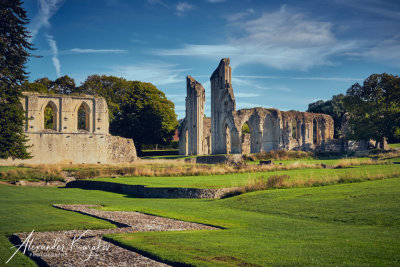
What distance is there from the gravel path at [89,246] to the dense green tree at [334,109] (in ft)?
206

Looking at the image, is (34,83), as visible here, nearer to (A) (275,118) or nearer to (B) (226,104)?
(B) (226,104)

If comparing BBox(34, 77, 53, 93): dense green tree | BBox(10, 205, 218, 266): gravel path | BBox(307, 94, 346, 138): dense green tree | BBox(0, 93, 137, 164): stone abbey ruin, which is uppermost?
BBox(34, 77, 53, 93): dense green tree

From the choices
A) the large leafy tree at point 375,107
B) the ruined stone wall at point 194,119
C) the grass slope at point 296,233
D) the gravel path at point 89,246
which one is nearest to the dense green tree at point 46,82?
the ruined stone wall at point 194,119

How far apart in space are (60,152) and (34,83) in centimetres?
1590

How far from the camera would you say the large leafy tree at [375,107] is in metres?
42.2

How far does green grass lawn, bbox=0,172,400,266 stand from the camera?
6.23 m

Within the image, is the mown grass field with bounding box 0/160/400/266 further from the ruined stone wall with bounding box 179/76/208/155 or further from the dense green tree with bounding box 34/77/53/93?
the dense green tree with bounding box 34/77/53/93

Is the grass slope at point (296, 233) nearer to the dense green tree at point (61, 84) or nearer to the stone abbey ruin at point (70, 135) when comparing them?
the stone abbey ruin at point (70, 135)

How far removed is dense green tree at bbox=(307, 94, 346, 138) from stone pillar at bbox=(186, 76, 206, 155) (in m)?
25.5

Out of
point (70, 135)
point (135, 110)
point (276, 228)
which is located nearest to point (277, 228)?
point (276, 228)

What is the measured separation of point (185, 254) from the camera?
6562 millimetres

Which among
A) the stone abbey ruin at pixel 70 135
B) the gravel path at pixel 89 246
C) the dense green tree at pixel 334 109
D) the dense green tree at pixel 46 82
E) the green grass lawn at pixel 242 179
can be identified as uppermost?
the dense green tree at pixel 46 82

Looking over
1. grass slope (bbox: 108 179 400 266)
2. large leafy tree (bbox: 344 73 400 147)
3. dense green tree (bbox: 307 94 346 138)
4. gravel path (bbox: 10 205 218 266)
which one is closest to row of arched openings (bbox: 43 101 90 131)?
large leafy tree (bbox: 344 73 400 147)

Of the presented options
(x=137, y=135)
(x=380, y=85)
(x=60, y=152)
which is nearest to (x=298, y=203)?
(x=60, y=152)
